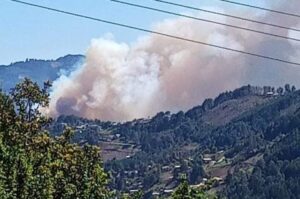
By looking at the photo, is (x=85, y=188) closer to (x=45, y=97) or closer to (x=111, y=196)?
(x=111, y=196)

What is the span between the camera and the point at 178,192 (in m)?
51.1

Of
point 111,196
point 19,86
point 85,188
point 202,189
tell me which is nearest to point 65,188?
Result: point 85,188

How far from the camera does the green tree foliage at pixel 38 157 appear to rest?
44.9m

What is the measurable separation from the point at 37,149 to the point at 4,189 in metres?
7.63

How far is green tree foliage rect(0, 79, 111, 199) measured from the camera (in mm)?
44906

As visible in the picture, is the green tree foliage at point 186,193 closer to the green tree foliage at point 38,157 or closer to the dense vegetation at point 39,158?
the dense vegetation at point 39,158

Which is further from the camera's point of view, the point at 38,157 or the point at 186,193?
the point at 186,193

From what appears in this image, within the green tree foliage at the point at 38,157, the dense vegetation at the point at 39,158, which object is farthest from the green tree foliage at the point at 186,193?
the green tree foliage at the point at 38,157

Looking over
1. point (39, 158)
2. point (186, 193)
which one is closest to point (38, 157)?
point (39, 158)

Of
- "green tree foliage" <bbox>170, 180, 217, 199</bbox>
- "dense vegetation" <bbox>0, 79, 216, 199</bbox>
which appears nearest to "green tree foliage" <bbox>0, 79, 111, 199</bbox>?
"dense vegetation" <bbox>0, 79, 216, 199</bbox>

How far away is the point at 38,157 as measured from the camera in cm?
4856

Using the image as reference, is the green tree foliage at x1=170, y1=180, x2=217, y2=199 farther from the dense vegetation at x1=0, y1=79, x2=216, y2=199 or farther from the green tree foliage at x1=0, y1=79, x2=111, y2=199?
the green tree foliage at x1=0, y1=79, x2=111, y2=199

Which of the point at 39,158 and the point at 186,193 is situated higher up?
the point at 39,158

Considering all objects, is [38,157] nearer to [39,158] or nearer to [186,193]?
[39,158]
